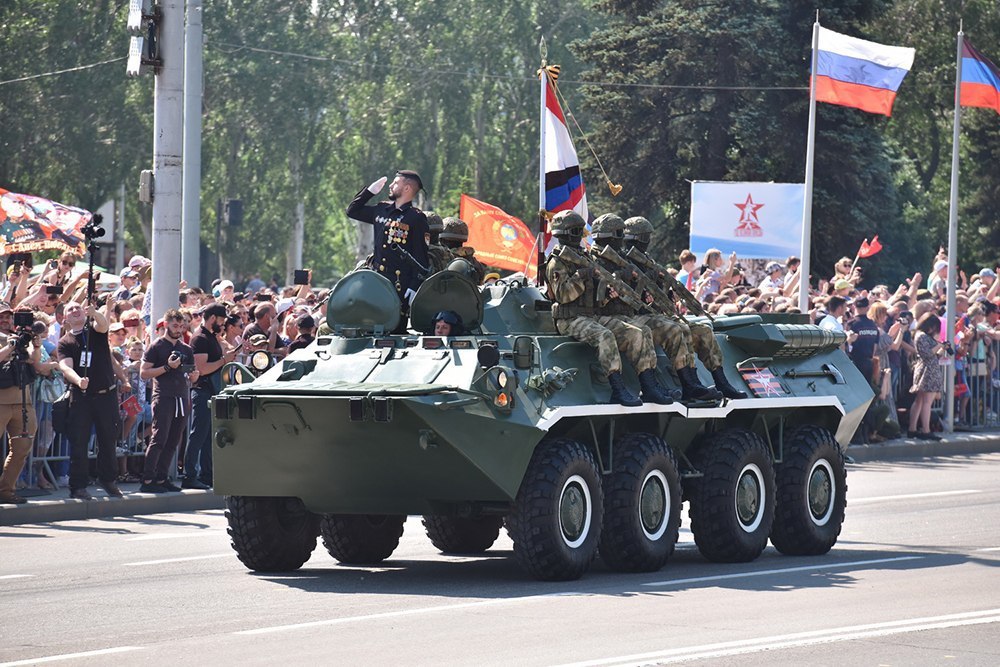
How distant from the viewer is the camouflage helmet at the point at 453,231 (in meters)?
15.0

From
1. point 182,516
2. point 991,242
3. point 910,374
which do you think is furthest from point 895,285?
point 182,516

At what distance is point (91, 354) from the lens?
17.9 meters

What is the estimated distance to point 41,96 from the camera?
53.6 m

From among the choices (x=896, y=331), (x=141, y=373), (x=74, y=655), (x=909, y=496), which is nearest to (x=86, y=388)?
(x=141, y=373)

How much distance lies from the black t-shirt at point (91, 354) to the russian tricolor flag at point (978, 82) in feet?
49.7

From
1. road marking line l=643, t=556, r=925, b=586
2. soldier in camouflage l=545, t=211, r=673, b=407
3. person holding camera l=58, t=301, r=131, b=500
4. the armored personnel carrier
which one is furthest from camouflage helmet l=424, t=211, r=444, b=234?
person holding camera l=58, t=301, r=131, b=500

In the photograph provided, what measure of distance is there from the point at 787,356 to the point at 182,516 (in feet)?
19.6

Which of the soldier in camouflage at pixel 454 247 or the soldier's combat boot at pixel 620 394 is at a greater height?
the soldier in camouflage at pixel 454 247

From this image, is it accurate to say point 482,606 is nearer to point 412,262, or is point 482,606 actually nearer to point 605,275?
point 605,275

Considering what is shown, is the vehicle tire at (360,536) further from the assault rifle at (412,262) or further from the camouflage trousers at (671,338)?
the camouflage trousers at (671,338)

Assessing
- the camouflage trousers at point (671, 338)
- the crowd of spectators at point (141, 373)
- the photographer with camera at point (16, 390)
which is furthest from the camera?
the crowd of spectators at point (141, 373)

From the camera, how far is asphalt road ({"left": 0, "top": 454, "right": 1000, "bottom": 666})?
34.0 feet

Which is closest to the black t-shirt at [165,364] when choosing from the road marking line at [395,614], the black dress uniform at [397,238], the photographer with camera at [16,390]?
the photographer with camera at [16,390]

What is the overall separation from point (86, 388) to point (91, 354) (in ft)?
1.11
